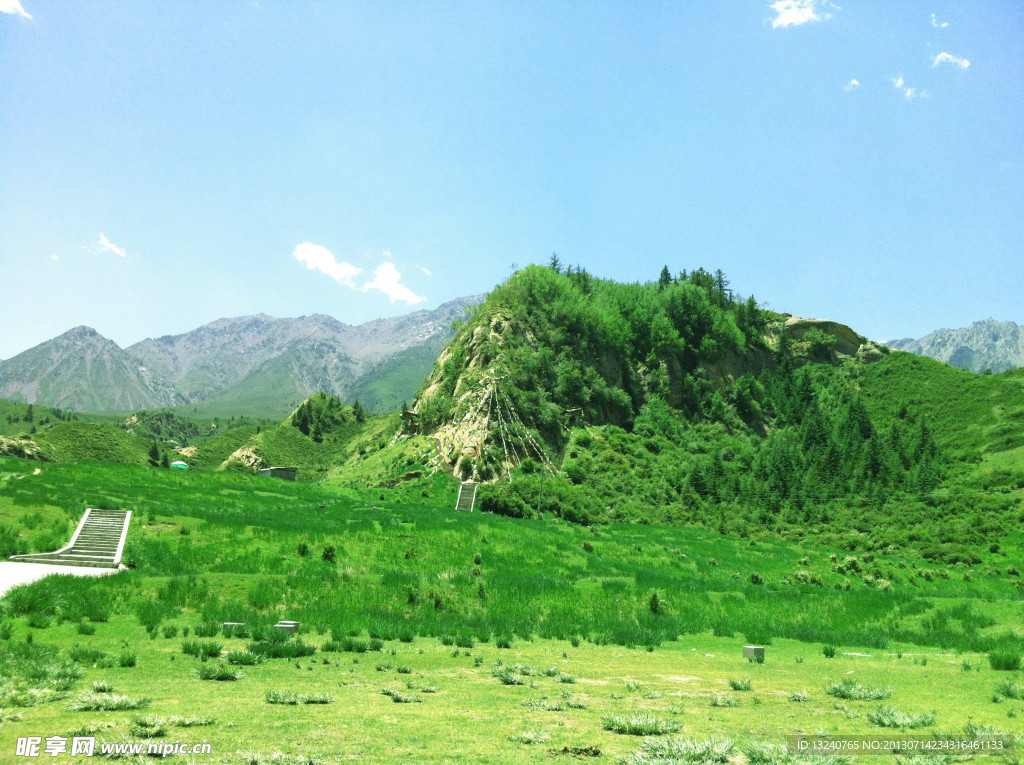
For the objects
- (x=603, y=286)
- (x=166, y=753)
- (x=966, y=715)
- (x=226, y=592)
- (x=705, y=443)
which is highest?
(x=603, y=286)

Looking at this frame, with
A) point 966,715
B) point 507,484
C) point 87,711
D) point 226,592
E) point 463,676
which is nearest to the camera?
point 87,711

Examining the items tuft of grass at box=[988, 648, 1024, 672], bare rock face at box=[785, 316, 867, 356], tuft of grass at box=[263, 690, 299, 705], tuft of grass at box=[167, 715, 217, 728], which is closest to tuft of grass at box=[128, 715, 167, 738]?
tuft of grass at box=[167, 715, 217, 728]

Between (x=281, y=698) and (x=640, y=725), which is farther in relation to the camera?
(x=281, y=698)

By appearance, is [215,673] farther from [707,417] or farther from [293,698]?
[707,417]

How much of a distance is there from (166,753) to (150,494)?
38.8 metres

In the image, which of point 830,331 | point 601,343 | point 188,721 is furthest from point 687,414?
point 188,721

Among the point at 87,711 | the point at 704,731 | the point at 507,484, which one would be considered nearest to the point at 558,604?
the point at 704,731

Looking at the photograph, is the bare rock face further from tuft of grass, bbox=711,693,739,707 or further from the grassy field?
tuft of grass, bbox=711,693,739,707

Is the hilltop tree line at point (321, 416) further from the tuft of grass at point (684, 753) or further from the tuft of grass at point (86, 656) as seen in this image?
the tuft of grass at point (684, 753)

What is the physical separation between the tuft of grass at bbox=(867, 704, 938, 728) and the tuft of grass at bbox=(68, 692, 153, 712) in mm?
10709

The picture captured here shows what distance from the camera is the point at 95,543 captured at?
26.2 metres

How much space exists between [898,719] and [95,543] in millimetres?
30280

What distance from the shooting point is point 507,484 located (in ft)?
198

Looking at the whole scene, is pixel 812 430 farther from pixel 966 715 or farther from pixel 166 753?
pixel 166 753
